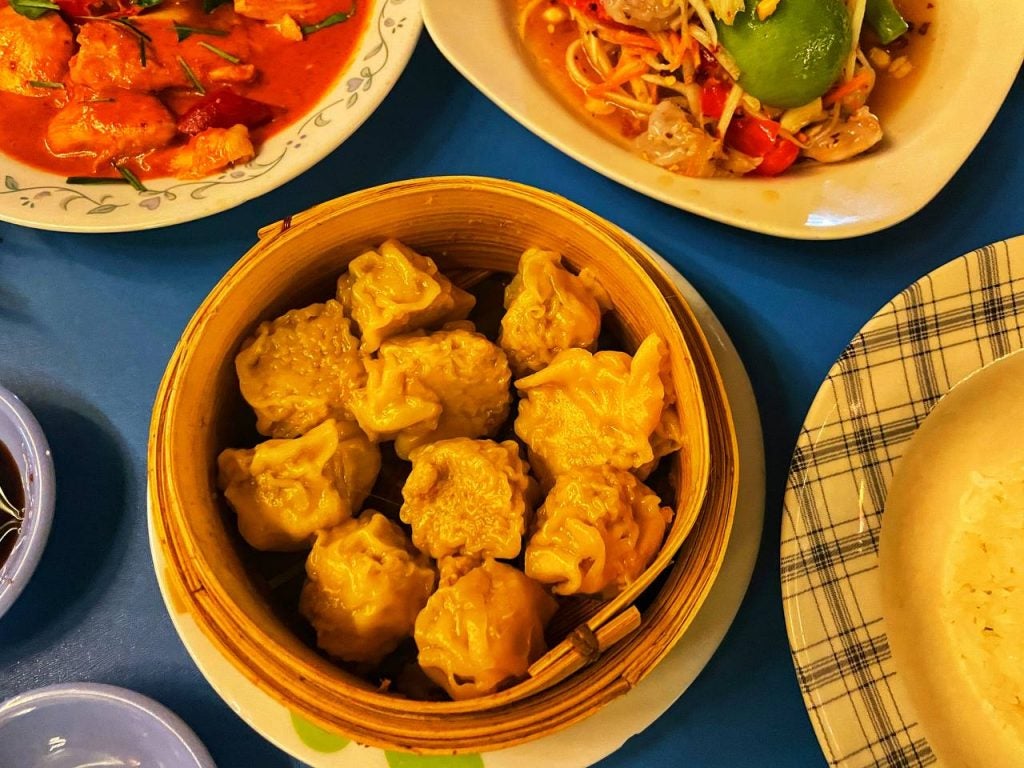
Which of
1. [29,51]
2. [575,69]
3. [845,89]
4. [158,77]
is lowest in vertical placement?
[29,51]

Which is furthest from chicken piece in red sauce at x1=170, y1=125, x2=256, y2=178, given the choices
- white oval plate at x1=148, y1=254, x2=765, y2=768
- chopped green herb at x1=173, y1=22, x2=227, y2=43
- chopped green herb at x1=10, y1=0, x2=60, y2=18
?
white oval plate at x1=148, y1=254, x2=765, y2=768

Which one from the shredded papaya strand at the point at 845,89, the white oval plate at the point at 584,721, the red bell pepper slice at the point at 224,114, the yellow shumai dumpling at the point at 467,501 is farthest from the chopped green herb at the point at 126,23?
the shredded papaya strand at the point at 845,89

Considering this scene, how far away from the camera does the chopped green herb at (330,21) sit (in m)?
2.12

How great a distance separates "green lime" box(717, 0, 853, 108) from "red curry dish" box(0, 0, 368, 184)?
3.51 feet

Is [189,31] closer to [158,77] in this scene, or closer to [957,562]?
[158,77]

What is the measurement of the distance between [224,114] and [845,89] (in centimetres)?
168

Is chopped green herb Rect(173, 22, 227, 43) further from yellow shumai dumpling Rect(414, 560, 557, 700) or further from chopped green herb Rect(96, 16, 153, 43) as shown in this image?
yellow shumai dumpling Rect(414, 560, 557, 700)

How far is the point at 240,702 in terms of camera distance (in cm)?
150

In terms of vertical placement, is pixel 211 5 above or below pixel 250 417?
above

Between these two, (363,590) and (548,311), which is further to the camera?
(548,311)

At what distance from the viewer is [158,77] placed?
207 centimetres

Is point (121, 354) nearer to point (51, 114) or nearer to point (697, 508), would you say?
point (51, 114)

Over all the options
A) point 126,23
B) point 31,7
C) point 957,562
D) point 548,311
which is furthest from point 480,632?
point 31,7

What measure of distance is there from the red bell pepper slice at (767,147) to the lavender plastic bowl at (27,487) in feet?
6.24
